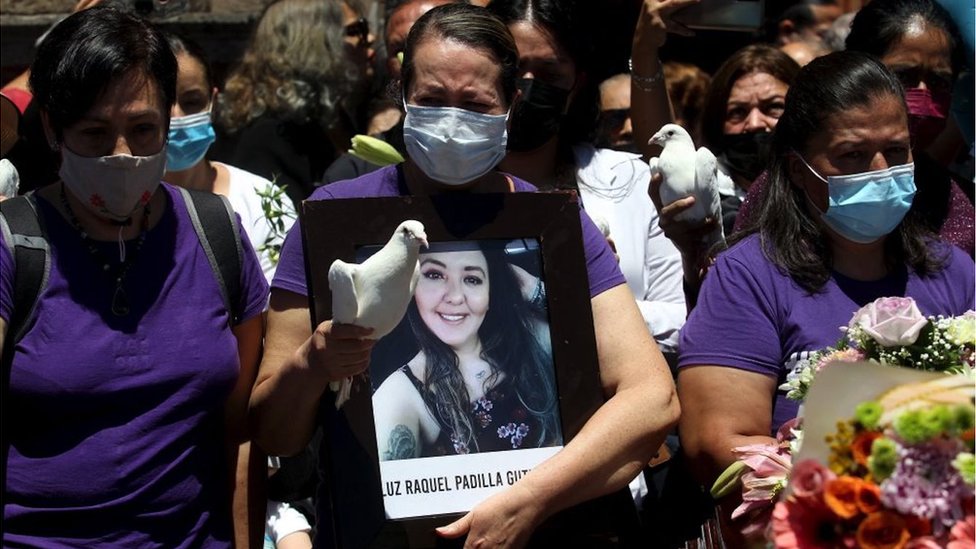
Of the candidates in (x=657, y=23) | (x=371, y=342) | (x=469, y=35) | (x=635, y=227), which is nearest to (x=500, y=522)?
(x=371, y=342)

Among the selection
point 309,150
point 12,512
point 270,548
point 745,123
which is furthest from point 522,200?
point 309,150

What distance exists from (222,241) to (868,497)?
1.74m

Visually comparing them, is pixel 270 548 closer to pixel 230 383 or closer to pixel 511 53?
pixel 230 383

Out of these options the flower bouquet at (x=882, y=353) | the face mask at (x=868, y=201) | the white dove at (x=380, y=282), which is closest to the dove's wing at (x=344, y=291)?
the white dove at (x=380, y=282)

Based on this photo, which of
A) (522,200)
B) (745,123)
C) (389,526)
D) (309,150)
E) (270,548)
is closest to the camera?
(389,526)

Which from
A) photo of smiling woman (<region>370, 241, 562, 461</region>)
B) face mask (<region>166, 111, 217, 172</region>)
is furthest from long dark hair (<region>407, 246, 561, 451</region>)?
face mask (<region>166, 111, 217, 172</region>)

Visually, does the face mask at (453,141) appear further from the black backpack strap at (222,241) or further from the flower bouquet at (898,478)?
the flower bouquet at (898,478)

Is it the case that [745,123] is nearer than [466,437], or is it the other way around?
[466,437]

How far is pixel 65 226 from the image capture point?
3.39 metres

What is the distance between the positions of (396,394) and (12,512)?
883 mm

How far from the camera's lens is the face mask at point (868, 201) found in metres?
3.89

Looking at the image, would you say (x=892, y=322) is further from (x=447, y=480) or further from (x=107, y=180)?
(x=107, y=180)

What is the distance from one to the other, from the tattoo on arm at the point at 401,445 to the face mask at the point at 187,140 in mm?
2019

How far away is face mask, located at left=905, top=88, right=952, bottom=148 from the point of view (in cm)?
487
